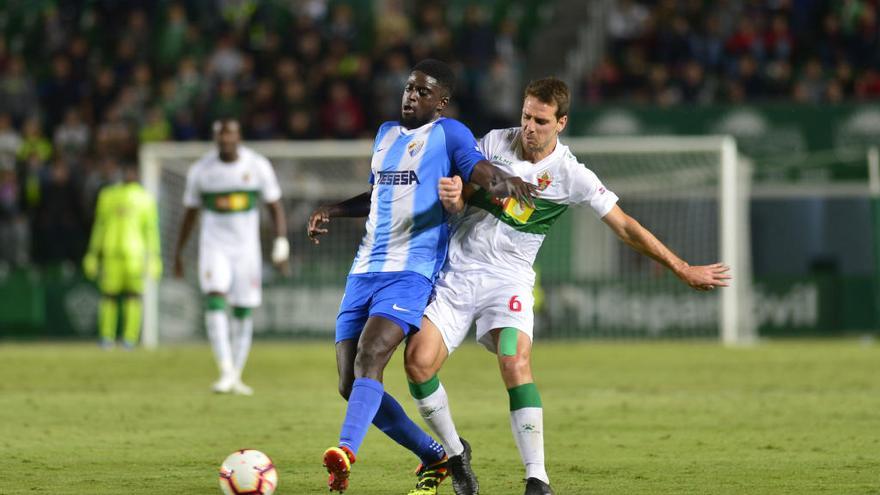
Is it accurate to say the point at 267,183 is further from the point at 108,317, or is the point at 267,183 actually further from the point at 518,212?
the point at 108,317

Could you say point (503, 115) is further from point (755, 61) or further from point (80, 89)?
point (80, 89)

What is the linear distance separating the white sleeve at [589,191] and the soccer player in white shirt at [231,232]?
6.74 metres

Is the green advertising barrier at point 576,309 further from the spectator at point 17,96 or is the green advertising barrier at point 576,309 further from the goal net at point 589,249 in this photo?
the spectator at point 17,96

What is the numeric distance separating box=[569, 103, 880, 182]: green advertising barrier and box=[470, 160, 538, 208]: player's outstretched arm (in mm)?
15537

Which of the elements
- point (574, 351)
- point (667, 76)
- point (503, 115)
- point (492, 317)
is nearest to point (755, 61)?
point (667, 76)

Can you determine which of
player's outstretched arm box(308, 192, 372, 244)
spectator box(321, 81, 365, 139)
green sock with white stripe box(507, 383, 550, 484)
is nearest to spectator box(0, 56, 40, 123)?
spectator box(321, 81, 365, 139)

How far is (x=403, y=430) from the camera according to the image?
7.35 metres

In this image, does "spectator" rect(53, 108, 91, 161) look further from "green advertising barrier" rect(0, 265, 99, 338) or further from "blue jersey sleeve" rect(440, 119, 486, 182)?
"blue jersey sleeve" rect(440, 119, 486, 182)

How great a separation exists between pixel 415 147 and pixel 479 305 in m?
0.88

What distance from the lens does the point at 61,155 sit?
23.8 metres

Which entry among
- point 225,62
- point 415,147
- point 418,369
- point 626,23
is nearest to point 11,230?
point 225,62

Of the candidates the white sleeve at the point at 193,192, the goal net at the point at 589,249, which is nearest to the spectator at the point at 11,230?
the goal net at the point at 589,249

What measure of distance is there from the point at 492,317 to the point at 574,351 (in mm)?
12227

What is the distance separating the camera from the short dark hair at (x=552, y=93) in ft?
23.9
